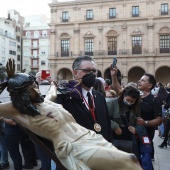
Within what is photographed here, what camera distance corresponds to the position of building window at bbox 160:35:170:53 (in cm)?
3150

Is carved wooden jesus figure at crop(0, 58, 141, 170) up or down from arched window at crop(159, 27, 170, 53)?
down

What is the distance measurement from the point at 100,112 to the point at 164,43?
3068 centimetres

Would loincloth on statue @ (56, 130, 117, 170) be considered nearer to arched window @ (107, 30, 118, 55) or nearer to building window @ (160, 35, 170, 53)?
arched window @ (107, 30, 118, 55)

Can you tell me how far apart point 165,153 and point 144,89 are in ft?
9.80

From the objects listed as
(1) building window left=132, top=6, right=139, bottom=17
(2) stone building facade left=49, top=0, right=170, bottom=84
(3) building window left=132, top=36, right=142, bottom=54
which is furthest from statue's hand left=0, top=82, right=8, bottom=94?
(1) building window left=132, top=6, right=139, bottom=17

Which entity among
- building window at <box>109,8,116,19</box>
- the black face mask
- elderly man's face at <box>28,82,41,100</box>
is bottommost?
elderly man's face at <box>28,82,41,100</box>

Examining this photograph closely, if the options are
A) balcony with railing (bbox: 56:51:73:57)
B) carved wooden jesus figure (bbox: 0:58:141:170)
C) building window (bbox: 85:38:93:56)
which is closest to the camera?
carved wooden jesus figure (bbox: 0:58:141:170)

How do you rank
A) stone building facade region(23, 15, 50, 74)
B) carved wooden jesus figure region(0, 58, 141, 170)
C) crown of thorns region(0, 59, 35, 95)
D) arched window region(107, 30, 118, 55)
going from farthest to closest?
stone building facade region(23, 15, 50, 74) → arched window region(107, 30, 118, 55) → crown of thorns region(0, 59, 35, 95) → carved wooden jesus figure region(0, 58, 141, 170)

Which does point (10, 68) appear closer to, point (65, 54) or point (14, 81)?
point (14, 81)

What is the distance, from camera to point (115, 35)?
32.2m

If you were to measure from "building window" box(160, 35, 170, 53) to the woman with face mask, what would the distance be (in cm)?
2858

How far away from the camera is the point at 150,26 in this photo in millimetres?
31109

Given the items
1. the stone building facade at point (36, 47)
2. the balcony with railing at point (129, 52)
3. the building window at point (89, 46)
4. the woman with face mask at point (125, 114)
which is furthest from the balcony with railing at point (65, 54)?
the woman with face mask at point (125, 114)

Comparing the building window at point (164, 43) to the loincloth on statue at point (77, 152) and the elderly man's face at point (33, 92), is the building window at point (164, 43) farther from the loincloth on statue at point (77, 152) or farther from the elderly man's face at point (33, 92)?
the loincloth on statue at point (77, 152)
